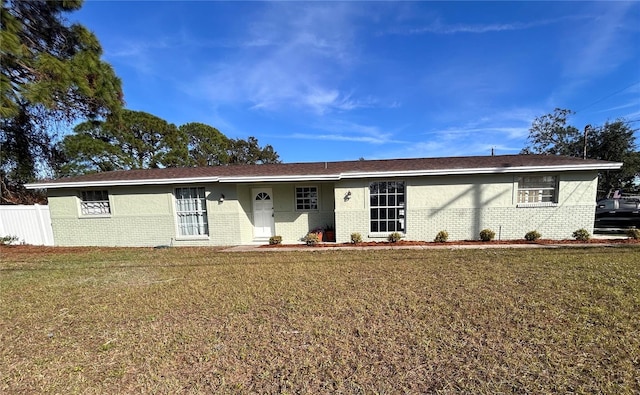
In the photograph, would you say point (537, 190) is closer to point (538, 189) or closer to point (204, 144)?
point (538, 189)

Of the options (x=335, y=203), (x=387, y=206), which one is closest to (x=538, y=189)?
(x=387, y=206)

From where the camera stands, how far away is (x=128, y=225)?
10.6 metres

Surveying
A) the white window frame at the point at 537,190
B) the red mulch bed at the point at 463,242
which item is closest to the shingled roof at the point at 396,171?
the white window frame at the point at 537,190

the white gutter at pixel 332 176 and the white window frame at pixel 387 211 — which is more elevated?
the white gutter at pixel 332 176

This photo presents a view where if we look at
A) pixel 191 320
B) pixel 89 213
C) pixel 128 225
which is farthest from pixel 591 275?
pixel 89 213

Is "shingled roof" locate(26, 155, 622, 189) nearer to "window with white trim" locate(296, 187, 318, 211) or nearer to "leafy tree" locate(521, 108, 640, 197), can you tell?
"window with white trim" locate(296, 187, 318, 211)

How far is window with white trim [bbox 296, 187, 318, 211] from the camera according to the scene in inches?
418

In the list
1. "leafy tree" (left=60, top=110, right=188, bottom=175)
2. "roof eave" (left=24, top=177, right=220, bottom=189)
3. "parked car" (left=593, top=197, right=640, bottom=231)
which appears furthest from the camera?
"leafy tree" (left=60, top=110, right=188, bottom=175)

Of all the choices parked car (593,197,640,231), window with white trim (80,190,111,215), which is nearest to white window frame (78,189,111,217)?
window with white trim (80,190,111,215)

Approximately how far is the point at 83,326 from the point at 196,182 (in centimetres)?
669

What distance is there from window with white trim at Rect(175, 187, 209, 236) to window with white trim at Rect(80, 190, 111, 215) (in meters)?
3.00

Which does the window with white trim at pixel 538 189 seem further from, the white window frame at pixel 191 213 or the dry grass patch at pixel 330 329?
the white window frame at pixel 191 213

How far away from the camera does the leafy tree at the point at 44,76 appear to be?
26.2 feet

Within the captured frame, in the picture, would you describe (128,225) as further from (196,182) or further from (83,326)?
(83,326)
